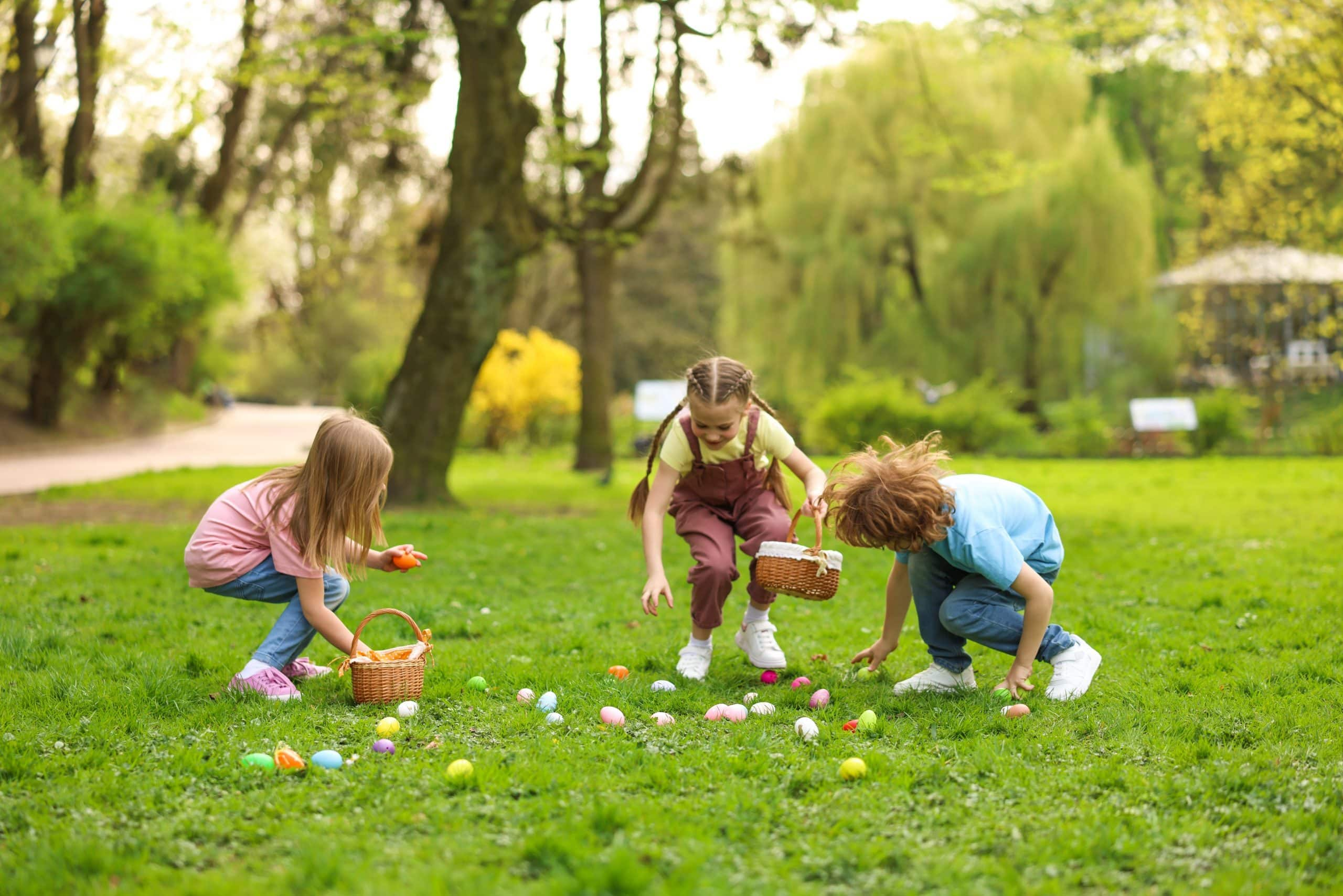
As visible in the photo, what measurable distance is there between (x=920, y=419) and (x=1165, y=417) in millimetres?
4481

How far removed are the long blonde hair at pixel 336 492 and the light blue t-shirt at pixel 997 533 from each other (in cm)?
213

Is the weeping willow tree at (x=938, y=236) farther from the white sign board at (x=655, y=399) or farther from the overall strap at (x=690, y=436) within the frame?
the overall strap at (x=690, y=436)

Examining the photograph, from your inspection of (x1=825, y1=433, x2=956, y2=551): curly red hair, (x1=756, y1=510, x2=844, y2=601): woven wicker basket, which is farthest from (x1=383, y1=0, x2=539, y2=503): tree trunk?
(x1=825, y1=433, x2=956, y2=551): curly red hair

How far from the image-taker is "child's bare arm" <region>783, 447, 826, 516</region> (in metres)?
4.55

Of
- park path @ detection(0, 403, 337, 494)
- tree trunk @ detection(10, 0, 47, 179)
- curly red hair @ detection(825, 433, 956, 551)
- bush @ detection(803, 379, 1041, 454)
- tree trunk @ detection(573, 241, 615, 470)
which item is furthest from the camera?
bush @ detection(803, 379, 1041, 454)

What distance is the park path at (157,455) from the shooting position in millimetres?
15211

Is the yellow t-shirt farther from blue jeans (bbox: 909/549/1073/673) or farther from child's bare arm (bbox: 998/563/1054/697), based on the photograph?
child's bare arm (bbox: 998/563/1054/697)

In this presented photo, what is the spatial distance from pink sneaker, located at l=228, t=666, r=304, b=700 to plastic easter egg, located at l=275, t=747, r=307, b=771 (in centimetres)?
89

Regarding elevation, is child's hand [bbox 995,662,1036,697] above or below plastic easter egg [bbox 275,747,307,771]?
above

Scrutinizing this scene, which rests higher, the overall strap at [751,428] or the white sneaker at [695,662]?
the overall strap at [751,428]

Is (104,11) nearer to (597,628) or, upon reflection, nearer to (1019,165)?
(1019,165)

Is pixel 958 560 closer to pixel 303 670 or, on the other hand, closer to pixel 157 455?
pixel 303 670

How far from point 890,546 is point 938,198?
20074mm

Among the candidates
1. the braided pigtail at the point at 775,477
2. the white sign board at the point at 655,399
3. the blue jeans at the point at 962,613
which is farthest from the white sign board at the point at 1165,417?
the blue jeans at the point at 962,613
